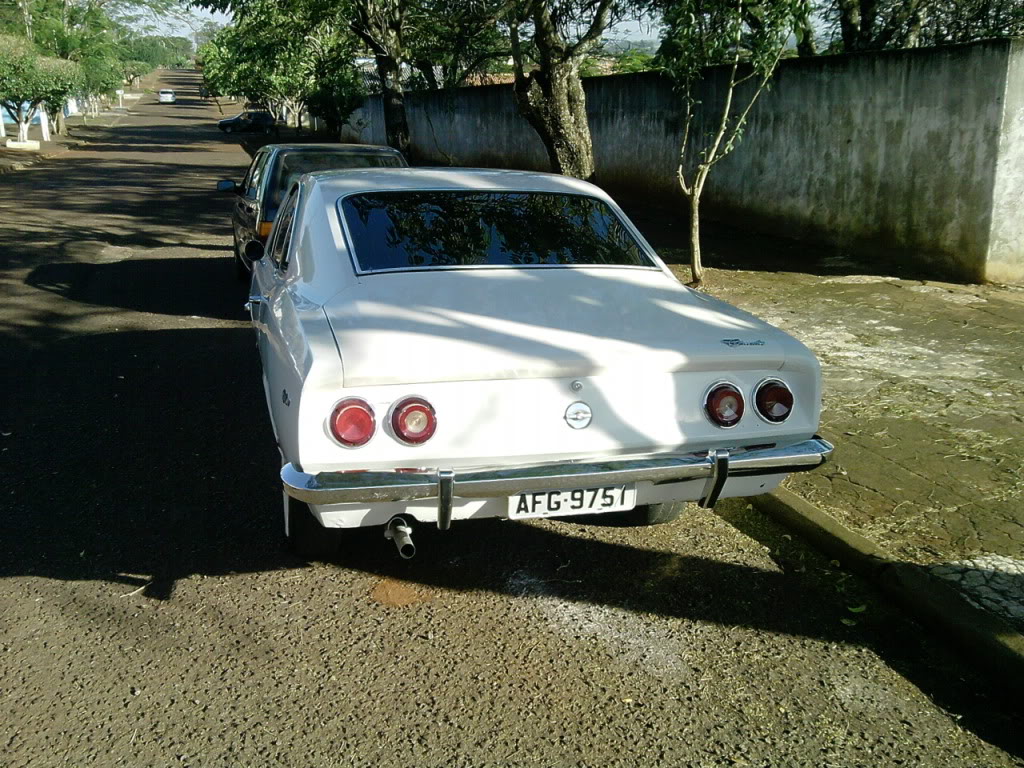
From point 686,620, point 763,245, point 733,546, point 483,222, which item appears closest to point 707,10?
point 763,245

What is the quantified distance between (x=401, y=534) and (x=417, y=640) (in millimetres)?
436

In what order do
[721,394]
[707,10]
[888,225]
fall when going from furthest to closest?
[888,225] < [707,10] < [721,394]

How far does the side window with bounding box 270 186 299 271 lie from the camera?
499 cm

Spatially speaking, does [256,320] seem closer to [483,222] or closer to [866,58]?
[483,222]

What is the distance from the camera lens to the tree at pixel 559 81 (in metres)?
10.5

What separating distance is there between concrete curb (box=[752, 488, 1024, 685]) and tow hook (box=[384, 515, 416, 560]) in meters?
1.95

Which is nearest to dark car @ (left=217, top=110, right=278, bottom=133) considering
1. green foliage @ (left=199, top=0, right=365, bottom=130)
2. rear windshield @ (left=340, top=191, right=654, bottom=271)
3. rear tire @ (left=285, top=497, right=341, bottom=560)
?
green foliage @ (left=199, top=0, right=365, bottom=130)

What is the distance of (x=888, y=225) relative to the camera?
404 inches

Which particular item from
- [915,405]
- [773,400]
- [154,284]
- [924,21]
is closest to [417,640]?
[773,400]

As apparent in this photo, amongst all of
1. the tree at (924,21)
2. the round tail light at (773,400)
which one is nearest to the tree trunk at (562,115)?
the tree at (924,21)

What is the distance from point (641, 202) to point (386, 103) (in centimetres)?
481

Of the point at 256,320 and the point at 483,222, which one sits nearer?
the point at 483,222

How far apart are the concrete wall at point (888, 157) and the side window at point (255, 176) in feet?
20.6

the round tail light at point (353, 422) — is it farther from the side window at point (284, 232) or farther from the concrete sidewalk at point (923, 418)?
the concrete sidewalk at point (923, 418)
